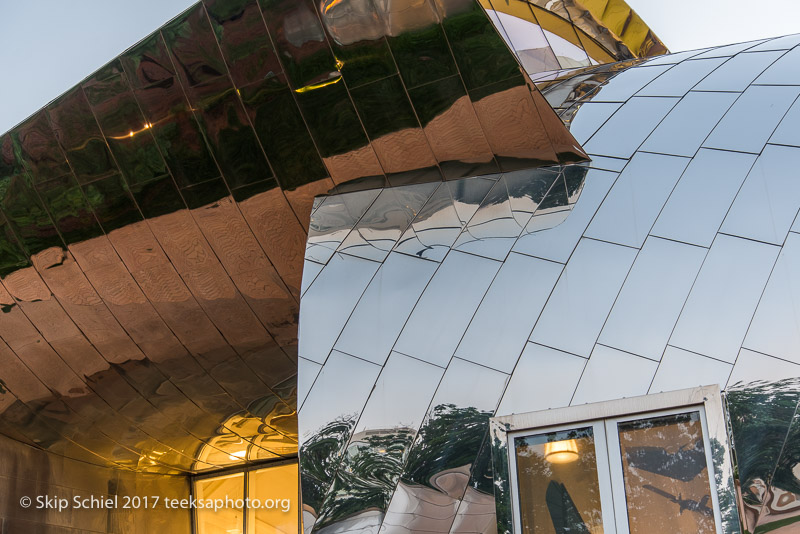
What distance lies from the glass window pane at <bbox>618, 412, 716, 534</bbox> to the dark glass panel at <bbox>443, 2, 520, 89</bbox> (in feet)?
12.0

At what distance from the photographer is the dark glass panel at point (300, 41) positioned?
814 cm

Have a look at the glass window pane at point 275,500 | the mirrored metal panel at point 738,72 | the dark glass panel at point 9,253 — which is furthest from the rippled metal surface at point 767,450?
the glass window pane at point 275,500

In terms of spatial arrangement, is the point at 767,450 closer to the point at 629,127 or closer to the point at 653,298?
the point at 653,298

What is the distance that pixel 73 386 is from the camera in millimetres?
11828

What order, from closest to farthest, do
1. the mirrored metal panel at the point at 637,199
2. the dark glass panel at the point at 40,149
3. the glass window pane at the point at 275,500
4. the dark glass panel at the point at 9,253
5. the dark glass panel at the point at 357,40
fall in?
the mirrored metal panel at the point at 637,199 → the dark glass panel at the point at 357,40 → the dark glass panel at the point at 40,149 → the dark glass panel at the point at 9,253 → the glass window pane at the point at 275,500

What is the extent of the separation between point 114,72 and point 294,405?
5.69 m

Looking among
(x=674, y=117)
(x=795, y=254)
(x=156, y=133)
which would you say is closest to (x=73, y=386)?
(x=156, y=133)

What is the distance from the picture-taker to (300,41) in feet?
27.1

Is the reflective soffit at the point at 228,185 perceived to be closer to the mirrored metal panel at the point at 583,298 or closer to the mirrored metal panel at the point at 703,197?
the mirrored metal panel at the point at 583,298

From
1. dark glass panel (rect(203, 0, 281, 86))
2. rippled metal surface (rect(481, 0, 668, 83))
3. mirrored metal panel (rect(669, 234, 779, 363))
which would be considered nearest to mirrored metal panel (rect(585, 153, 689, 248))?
mirrored metal panel (rect(669, 234, 779, 363))

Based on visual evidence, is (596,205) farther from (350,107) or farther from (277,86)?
(277,86)

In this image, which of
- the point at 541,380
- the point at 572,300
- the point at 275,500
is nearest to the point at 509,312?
the point at 572,300

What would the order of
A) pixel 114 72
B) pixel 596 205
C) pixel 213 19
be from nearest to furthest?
pixel 596 205
pixel 213 19
pixel 114 72

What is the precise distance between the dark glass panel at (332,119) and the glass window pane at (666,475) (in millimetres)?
4282
